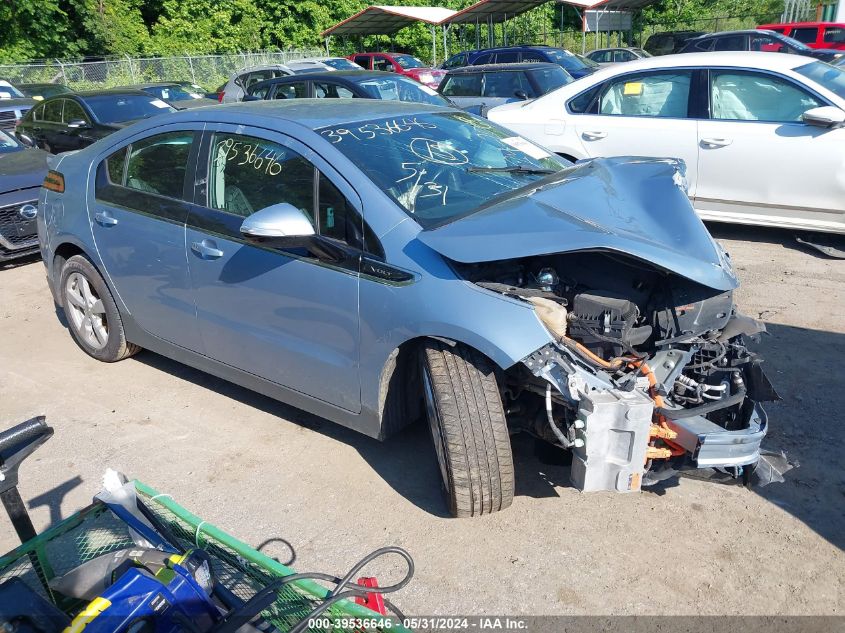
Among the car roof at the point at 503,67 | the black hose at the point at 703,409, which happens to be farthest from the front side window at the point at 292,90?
the black hose at the point at 703,409

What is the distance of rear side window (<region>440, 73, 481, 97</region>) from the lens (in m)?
11.8

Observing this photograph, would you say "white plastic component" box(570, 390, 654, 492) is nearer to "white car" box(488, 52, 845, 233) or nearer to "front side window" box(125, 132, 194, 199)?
"front side window" box(125, 132, 194, 199)

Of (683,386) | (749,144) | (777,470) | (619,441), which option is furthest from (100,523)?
(749,144)

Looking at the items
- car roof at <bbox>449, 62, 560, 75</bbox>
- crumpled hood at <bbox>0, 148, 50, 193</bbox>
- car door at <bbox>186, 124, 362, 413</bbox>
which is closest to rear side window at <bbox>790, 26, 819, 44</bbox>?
car roof at <bbox>449, 62, 560, 75</bbox>

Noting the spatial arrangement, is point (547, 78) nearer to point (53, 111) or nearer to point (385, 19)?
point (53, 111)

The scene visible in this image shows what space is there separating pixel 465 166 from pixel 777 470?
2.09 metres

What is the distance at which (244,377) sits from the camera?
13.2 ft

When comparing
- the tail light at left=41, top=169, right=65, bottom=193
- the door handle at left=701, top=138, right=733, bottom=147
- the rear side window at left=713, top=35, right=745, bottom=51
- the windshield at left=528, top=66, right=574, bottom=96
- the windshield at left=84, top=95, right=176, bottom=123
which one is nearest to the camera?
the tail light at left=41, top=169, right=65, bottom=193

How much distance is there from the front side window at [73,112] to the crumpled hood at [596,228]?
31.7ft

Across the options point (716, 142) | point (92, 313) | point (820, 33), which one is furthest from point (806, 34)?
point (92, 313)

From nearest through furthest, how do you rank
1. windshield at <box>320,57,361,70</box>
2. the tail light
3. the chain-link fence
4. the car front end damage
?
the car front end damage, the tail light, windshield at <box>320,57,361,70</box>, the chain-link fence

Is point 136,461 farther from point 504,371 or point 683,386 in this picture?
point 683,386

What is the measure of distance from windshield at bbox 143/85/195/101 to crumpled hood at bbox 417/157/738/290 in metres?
13.2

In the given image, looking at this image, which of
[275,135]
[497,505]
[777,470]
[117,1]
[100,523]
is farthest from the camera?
[117,1]
